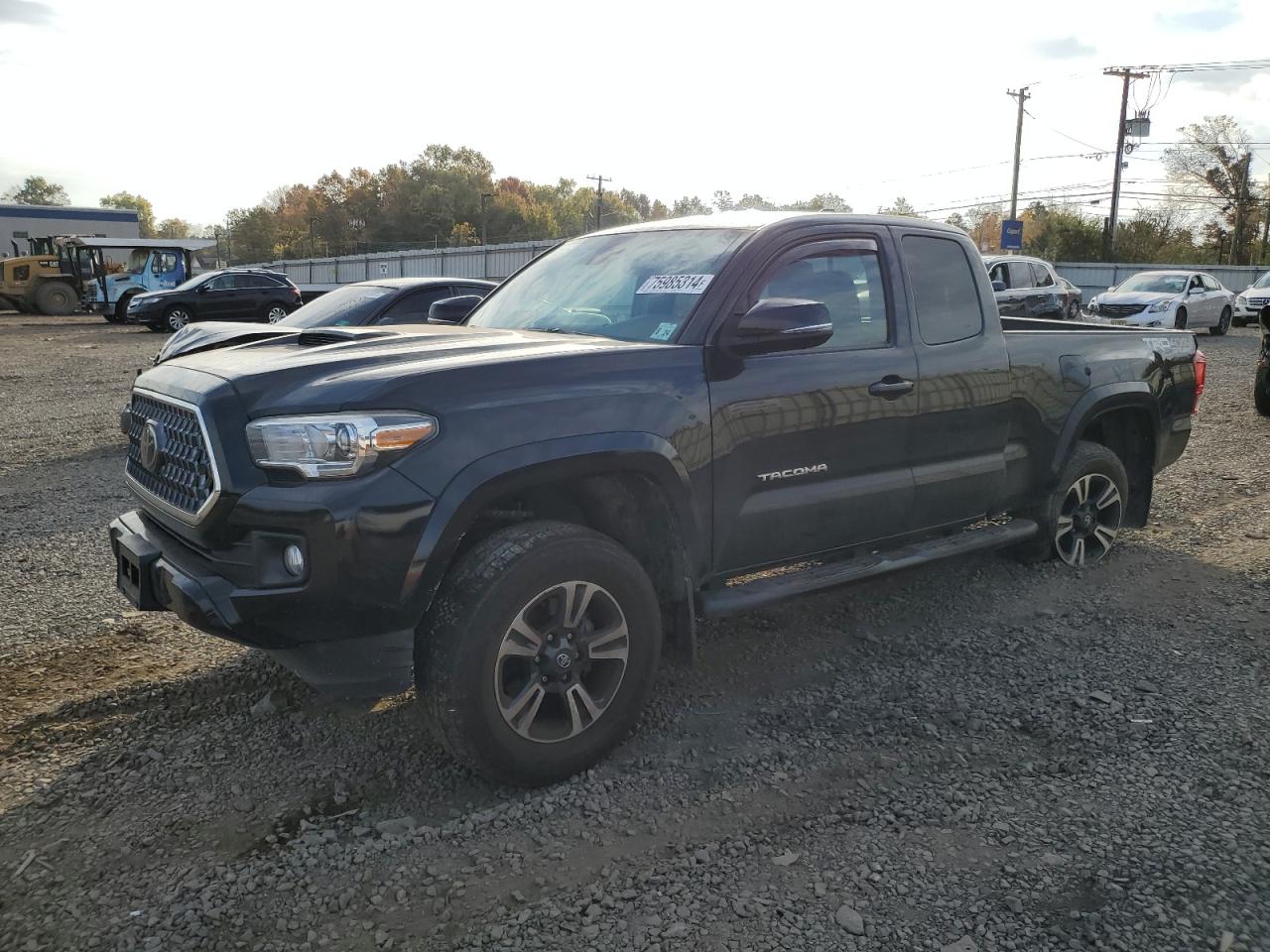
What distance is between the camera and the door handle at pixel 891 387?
409cm

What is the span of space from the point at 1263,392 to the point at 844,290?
31.2ft

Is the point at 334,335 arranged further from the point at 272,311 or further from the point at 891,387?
the point at 272,311

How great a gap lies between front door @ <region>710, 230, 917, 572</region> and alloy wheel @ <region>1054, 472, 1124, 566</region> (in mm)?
1647

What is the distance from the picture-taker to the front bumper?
9.20 feet

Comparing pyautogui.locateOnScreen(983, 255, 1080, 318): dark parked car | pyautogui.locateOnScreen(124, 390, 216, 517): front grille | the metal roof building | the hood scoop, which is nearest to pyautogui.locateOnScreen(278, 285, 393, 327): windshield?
the hood scoop

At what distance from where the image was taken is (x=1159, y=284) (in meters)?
23.8

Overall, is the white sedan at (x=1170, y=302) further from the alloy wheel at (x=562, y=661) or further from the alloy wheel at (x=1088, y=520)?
the alloy wheel at (x=562, y=661)

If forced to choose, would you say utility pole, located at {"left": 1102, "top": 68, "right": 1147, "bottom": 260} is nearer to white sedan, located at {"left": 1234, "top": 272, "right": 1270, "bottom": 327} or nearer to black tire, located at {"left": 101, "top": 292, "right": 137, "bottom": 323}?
white sedan, located at {"left": 1234, "top": 272, "right": 1270, "bottom": 327}

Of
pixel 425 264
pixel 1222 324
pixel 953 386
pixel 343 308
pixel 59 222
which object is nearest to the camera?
pixel 953 386

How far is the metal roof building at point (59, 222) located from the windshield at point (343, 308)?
145 ft

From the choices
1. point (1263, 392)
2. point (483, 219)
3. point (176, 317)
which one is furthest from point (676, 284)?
point (483, 219)

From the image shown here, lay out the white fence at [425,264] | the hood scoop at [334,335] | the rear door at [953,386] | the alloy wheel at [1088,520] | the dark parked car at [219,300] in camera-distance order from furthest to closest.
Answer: the white fence at [425,264] < the dark parked car at [219,300] < the alloy wheel at [1088,520] < the rear door at [953,386] < the hood scoop at [334,335]

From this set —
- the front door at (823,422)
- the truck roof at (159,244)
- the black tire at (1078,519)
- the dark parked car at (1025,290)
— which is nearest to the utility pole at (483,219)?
the truck roof at (159,244)

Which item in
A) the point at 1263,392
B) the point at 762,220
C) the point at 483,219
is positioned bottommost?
the point at 1263,392
